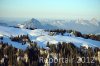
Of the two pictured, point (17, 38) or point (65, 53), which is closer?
point (65, 53)

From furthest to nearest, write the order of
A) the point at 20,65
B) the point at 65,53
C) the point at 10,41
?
the point at 10,41 → the point at 65,53 → the point at 20,65

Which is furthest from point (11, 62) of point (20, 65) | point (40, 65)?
point (40, 65)

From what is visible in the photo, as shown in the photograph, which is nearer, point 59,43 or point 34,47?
point 34,47

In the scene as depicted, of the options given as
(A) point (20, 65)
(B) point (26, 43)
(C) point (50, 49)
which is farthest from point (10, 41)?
(A) point (20, 65)

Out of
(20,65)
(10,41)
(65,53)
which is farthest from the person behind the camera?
(10,41)

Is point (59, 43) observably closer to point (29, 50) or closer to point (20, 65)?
point (29, 50)

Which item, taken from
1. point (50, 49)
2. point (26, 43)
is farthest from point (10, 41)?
point (50, 49)

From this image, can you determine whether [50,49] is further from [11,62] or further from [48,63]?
[11,62]

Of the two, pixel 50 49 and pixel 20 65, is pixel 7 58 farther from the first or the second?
pixel 50 49
